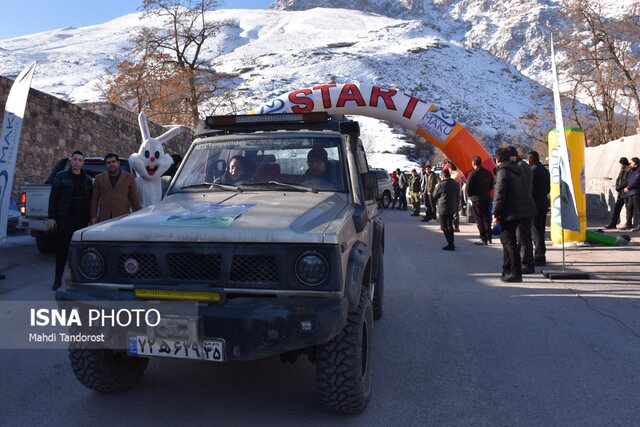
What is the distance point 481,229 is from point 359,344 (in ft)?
30.5

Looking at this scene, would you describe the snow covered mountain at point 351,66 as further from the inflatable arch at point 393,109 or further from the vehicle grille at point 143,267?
the vehicle grille at point 143,267

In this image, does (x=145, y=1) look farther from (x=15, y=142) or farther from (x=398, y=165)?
(x=398, y=165)

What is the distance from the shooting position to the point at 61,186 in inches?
267

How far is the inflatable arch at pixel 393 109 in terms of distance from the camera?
16219 mm

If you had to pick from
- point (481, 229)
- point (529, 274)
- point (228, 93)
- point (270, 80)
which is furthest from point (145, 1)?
point (270, 80)

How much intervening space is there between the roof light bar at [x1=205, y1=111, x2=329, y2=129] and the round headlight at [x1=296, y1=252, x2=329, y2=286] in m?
1.88

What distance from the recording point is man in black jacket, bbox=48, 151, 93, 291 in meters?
6.77

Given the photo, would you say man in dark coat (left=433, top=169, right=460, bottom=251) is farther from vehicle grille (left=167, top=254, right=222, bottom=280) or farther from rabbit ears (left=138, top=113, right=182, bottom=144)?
vehicle grille (left=167, top=254, right=222, bottom=280)

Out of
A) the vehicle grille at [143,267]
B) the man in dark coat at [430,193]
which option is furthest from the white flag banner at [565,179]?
the man in dark coat at [430,193]

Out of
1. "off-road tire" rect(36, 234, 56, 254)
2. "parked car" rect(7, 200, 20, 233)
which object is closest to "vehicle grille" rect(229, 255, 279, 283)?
"off-road tire" rect(36, 234, 56, 254)

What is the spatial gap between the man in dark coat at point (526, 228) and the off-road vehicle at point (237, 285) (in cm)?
446

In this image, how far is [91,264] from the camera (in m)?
3.50

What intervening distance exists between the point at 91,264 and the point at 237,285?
995 mm

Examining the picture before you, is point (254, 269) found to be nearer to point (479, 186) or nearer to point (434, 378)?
point (434, 378)
